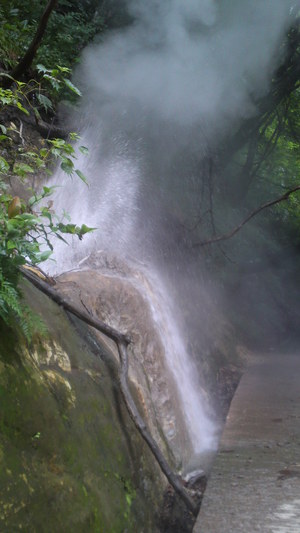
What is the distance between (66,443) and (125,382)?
29.4 inches

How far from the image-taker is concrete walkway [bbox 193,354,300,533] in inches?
91.2

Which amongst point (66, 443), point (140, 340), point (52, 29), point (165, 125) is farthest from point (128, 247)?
point (66, 443)

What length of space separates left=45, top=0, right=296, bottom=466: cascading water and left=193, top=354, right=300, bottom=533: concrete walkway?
65 centimetres

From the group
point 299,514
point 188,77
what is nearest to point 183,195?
point 188,77

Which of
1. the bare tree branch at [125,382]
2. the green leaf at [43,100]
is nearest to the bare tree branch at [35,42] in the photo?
the green leaf at [43,100]

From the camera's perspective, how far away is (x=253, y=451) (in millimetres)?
3207

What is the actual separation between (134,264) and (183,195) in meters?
3.10

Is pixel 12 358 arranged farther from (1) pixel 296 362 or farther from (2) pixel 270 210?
(2) pixel 270 210

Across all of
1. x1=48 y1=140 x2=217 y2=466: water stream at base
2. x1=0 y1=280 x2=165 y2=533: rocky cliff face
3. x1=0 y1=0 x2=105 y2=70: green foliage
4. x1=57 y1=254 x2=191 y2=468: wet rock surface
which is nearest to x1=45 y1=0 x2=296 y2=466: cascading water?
x1=48 y1=140 x2=217 y2=466: water stream at base

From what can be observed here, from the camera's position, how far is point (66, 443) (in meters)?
1.87

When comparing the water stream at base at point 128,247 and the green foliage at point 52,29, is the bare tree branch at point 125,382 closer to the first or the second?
the water stream at base at point 128,247

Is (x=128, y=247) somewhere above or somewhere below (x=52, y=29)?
below

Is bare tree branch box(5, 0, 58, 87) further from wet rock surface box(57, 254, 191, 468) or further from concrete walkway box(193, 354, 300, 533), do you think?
concrete walkway box(193, 354, 300, 533)

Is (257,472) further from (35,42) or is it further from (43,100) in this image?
(35,42)
